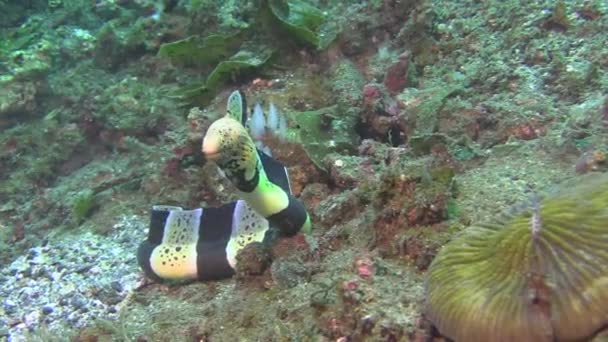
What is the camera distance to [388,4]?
17.0ft

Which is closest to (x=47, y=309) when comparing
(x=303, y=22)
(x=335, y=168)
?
(x=335, y=168)

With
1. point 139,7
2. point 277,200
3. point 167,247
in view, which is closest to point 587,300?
point 277,200

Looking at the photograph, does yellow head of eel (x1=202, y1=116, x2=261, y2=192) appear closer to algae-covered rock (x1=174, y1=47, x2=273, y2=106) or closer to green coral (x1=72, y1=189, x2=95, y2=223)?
algae-covered rock (x1=174, y1=47, x2=273, y2=106)

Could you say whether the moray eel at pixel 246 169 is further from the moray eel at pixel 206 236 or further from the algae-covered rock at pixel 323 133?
the algae-covered rock at pixel 323 133

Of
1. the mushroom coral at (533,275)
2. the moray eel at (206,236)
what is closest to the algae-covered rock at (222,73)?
the moray eel at (206,236)

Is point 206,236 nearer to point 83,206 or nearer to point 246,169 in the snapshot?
point 246,169

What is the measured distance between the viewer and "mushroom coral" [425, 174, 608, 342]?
5.95 feet

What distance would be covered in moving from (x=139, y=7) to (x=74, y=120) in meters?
1.94

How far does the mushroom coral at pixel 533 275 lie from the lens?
1814mm

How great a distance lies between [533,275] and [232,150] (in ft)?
4.93

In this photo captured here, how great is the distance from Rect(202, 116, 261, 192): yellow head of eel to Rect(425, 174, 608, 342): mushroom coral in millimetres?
1151

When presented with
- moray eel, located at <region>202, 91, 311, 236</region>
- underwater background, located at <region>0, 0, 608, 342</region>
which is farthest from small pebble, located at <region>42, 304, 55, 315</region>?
moray eel, located at <region>202, 91, 311, 236</region>

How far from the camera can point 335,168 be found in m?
3.88

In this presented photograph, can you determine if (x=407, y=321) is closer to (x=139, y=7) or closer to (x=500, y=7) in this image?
(x=500, y=7)
